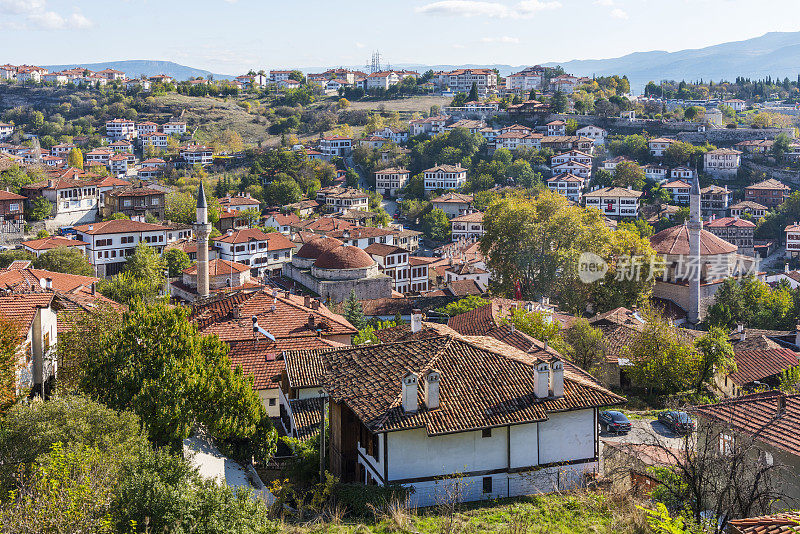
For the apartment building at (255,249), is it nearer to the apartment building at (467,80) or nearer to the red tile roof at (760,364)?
the red tile roof at (760,364)

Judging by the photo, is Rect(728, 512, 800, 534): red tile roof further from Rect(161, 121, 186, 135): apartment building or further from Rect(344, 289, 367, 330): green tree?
Rect(161, 121, 186, 135): apartment building

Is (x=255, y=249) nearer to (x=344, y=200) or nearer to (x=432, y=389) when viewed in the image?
(x=344, y=200)

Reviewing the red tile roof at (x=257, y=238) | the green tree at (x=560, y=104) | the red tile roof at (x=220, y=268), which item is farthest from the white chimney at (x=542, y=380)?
the green tree at (x=560, y=104)

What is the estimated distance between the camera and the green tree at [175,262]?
137 ft

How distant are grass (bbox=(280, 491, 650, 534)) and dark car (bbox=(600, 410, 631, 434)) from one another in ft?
18.8

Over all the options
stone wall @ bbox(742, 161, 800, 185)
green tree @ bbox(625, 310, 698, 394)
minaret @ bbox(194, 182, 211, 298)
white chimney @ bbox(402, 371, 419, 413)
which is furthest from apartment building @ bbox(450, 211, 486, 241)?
white chimney @ bbox(402, 371, 419, 413)

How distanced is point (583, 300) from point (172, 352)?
74.6 ft

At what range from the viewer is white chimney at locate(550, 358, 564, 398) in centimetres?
1188

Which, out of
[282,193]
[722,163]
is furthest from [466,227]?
[722,163]

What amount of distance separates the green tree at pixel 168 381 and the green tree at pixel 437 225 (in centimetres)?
4846

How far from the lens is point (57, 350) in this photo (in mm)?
13906

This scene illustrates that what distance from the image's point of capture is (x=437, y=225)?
61.5 metres

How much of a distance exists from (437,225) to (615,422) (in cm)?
4550

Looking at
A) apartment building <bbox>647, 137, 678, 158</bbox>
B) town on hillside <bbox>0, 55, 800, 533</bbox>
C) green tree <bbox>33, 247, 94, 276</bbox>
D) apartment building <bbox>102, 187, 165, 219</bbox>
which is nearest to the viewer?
town on hillside <bbox>0, 55, 800, 533</bbox>
